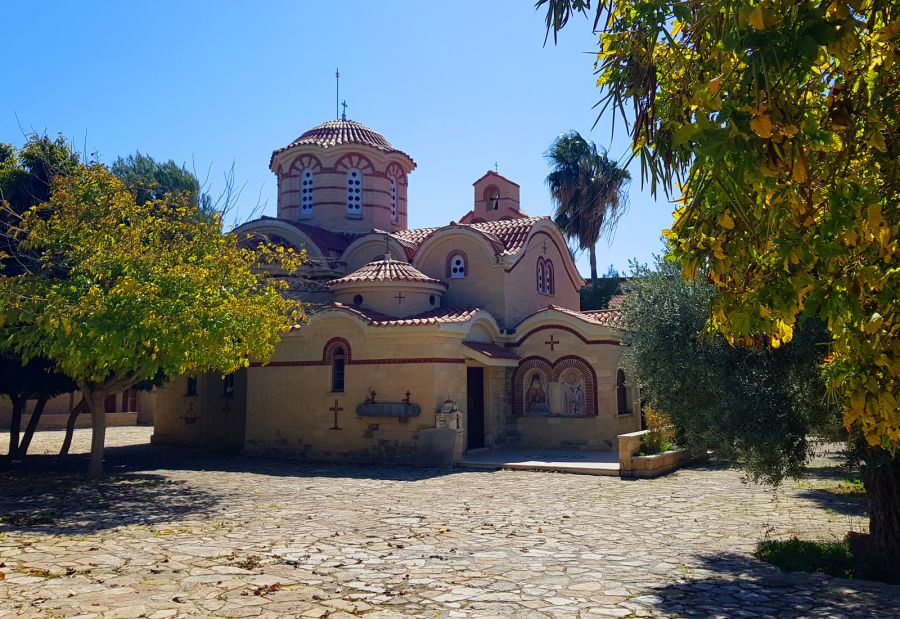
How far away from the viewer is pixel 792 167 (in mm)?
3189

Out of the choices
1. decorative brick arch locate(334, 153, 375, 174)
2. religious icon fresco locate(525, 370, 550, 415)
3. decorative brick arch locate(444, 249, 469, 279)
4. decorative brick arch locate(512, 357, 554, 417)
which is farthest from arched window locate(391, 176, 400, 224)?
religious icon fresco locate(525, 370, 550, 415)

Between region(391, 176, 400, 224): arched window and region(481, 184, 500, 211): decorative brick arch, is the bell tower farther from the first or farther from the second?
region(391, 176, 400, 224): arched window

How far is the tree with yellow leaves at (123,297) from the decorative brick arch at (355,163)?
427 inches

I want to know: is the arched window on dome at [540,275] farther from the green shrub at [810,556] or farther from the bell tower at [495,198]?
the green shrub at [810,556]

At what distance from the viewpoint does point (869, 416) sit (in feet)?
11.8

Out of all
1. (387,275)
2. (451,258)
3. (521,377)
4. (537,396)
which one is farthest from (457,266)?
(537,396)

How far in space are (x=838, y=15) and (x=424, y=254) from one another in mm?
17473

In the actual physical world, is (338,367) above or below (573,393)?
A: above

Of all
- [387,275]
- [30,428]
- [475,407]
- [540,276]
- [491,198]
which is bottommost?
[30,428]

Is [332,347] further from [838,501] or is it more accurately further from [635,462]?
[838,501]

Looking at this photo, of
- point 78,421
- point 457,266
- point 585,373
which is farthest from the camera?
point 78,421

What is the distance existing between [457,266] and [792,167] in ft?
55.8

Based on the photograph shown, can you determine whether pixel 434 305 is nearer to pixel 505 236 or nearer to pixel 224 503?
pixel 505 236

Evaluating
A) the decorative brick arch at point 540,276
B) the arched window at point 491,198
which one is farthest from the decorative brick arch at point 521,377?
the arched window at point 491,198
